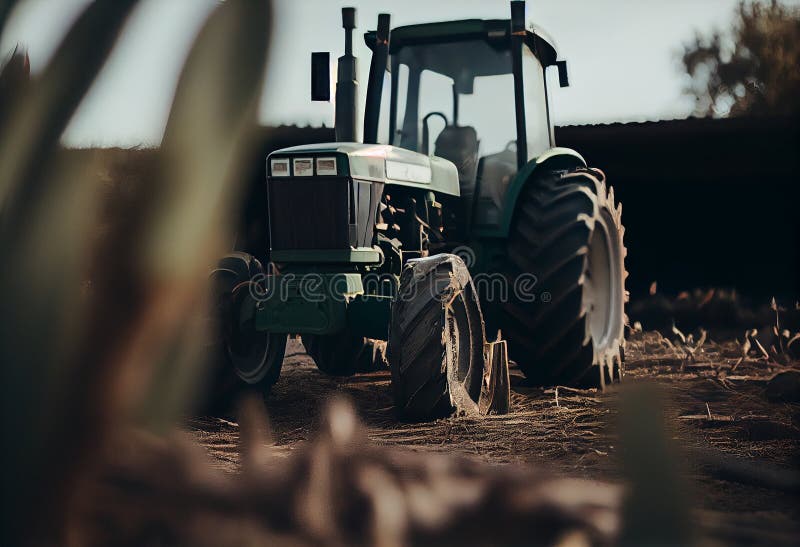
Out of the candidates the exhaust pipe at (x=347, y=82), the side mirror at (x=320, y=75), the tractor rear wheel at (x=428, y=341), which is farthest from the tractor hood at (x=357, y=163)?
the tractor rear wheel at (x=428, y=341)

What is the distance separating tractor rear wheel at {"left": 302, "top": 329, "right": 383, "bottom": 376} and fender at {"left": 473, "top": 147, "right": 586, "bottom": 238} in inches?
48.4

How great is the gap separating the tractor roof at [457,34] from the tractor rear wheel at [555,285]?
1.06m

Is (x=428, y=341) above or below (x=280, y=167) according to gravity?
below

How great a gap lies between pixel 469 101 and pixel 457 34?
46cm

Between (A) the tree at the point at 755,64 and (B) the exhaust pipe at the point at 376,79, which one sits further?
(A) the tree at the point at 755,64

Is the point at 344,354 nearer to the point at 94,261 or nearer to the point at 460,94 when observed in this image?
the point at 460,94

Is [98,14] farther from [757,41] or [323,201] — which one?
[757,41]

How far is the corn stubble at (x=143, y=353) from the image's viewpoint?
615 millimetres

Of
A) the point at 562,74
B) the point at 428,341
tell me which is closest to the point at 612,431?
the point at 428,341

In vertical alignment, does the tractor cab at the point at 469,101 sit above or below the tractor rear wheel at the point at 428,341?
above

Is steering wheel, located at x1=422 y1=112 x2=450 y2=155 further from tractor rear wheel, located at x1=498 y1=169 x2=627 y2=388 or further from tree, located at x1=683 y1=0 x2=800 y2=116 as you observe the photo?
tree, located at x1=683 y1=0 x2=800 y2=116

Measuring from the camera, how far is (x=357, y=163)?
205 inches

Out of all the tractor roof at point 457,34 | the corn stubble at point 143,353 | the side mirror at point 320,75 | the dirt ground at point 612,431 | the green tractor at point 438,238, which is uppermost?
the tractor roof at point 457,34

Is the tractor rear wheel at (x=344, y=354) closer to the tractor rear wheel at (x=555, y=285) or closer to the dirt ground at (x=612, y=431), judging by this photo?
the dirt ground at (x=612, y=431)
